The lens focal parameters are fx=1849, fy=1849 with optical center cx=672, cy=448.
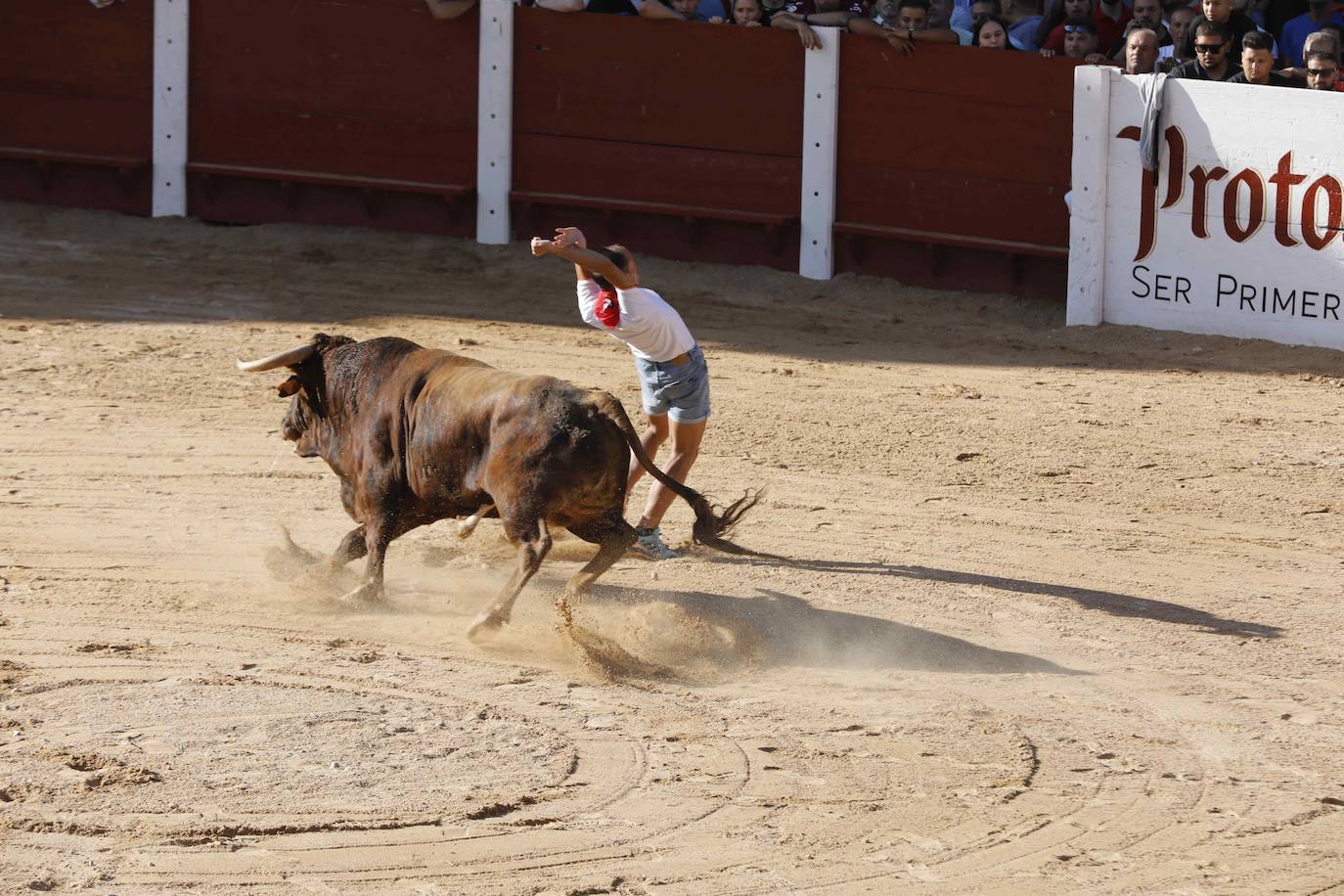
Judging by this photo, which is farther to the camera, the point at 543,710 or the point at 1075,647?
the point at 1075,647

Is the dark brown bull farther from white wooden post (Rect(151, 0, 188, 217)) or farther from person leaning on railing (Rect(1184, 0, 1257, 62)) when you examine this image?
white wooden post (Rect(151, 0, 188, 217))

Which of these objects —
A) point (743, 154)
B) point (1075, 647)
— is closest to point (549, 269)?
point (743, 154)

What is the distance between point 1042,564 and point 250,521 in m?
2.84

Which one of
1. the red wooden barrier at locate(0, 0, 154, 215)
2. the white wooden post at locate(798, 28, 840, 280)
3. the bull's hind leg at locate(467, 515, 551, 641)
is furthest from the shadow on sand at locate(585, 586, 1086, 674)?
the red wooden barrier at locate(0, 0, 154, 215)

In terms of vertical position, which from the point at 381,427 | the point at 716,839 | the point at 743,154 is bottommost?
the point at 716,839

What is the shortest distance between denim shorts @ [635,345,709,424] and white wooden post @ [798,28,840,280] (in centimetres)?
488

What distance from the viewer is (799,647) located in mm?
5594

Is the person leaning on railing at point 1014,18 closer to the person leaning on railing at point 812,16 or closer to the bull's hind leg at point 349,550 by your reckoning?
the person leaning on railing at point 812,16

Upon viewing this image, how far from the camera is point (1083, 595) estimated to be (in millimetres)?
6109

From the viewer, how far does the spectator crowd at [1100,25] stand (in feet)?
30.7

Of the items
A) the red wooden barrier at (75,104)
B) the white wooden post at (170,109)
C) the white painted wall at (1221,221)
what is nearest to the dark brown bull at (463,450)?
the white painted wall at (1221,221)

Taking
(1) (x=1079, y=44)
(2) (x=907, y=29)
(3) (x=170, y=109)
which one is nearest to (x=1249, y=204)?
(1) (x=1079, y=44)

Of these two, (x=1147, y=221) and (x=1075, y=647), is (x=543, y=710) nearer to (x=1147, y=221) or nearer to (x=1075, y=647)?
(x=1075, y=647)

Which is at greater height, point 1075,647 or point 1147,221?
point 1147,221
